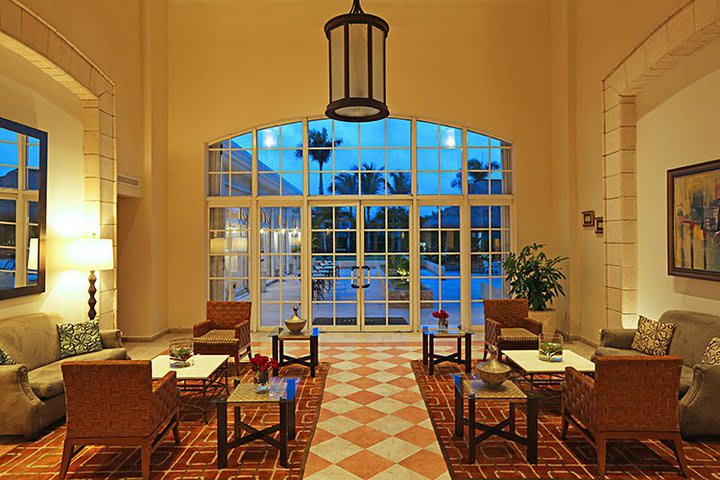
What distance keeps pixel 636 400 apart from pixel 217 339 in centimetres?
451

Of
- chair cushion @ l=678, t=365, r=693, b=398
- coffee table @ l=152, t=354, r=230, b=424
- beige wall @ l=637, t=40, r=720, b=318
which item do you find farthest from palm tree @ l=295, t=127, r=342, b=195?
chair cushion @ l=678, t=365, r=693, b=398

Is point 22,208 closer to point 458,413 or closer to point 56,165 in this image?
point 56,165

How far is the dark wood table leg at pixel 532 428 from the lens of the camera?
3771mm

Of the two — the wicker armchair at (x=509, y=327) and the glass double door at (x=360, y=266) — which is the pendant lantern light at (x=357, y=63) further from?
the glass double door at (x=360, y=266)

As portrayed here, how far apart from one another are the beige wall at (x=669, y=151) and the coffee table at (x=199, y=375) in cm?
498

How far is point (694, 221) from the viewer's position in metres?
5.38

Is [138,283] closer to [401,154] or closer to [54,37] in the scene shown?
[54,37]

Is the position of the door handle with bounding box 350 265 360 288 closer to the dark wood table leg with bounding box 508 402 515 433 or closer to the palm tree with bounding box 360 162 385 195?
the palm tree with bounding box 360 162 385 195

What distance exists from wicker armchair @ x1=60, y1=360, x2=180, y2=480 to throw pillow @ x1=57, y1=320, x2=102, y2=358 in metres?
2.10

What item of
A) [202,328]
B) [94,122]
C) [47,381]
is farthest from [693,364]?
[94,122]

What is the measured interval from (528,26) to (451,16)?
1.33 m

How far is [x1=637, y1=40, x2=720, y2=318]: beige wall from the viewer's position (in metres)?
5.24

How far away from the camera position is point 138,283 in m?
8.23

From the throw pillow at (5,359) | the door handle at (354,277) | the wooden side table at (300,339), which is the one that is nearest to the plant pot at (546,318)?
the door handle at (354,277)
